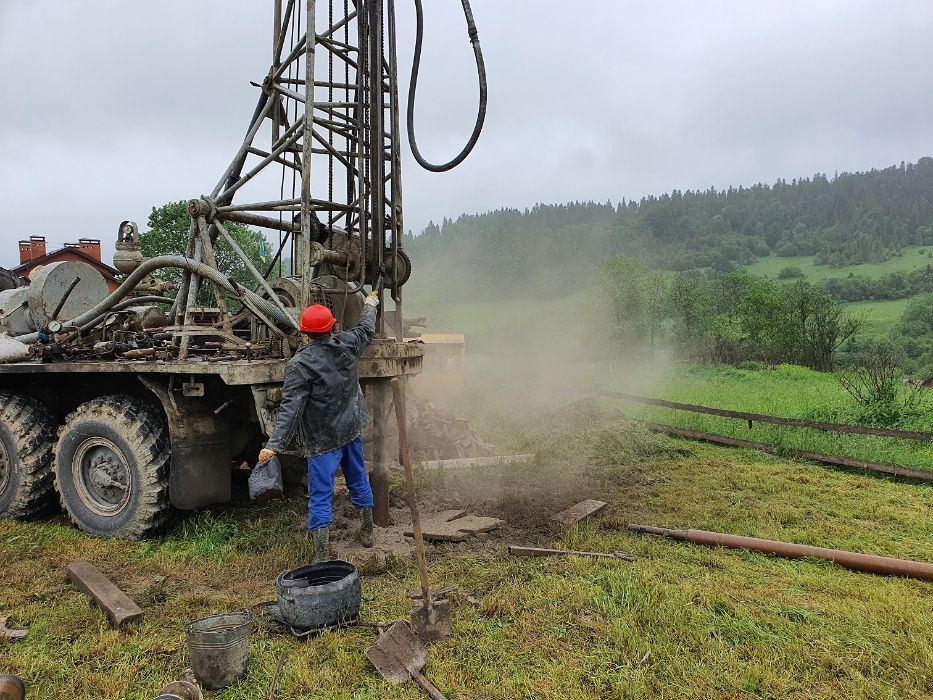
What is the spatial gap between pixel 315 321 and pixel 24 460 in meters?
3.53

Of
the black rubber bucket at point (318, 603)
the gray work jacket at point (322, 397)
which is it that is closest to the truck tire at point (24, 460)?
the gray work jacket at point (322, 397)

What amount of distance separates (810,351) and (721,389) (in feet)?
42.3

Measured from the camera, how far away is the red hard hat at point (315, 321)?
15.4ft

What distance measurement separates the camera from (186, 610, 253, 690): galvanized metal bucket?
3.16 metres

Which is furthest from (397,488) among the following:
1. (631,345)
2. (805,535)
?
(631,345)

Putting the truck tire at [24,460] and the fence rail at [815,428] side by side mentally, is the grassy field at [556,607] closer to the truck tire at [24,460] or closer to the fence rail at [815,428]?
the truck tire at [24,460]

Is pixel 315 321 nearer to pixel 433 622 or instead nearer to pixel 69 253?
pixel 433 622

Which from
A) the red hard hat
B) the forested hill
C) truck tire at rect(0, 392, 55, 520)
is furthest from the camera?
the forested hill

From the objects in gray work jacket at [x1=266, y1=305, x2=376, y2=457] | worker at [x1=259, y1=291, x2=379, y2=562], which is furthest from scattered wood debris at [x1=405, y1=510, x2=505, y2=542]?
gray work jacket at [x1=266, y1=305, x2=376, y2=457]

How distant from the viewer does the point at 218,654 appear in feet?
10.4

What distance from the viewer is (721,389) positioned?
18750 mm

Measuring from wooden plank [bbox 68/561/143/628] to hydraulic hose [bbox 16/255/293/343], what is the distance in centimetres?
214

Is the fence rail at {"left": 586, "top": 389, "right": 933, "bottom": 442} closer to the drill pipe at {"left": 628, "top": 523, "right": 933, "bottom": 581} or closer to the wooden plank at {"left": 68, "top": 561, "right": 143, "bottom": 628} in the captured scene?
the drill pipe at {"left": 628, "top": 523, "right": 933, "bottom": 581}

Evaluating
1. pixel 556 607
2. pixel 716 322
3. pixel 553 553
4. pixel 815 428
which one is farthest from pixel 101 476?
pixel 716 322
